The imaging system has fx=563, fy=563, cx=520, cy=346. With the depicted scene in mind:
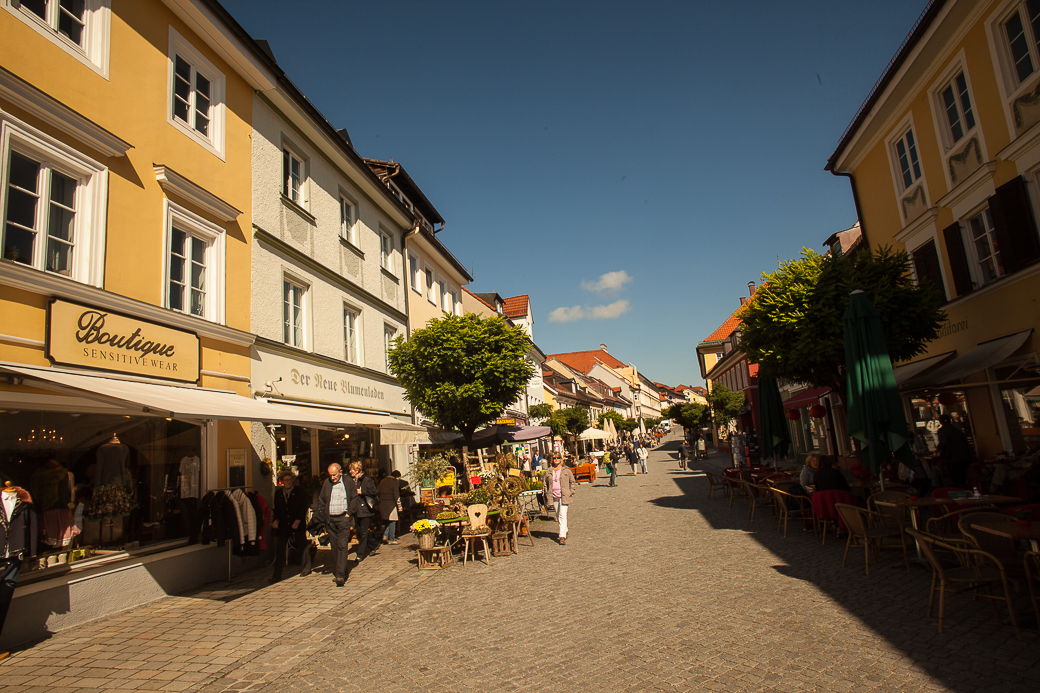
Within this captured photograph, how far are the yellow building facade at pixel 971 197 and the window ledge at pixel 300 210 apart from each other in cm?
1312

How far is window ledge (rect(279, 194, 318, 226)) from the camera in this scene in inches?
477

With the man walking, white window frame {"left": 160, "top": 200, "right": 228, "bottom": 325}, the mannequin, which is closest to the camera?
the mannequin

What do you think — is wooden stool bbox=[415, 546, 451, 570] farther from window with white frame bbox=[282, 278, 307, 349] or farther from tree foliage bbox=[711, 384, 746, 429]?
tree foliage bbox=[711, 384, 746, 429]

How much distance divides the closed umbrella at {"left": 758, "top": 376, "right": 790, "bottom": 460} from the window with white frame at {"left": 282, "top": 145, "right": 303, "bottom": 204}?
11299 mm

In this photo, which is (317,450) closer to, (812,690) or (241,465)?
(241,465)

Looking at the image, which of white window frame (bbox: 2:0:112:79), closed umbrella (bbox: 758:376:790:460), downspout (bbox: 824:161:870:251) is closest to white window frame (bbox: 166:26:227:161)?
white window frame (bbox: 2:0:112:79)

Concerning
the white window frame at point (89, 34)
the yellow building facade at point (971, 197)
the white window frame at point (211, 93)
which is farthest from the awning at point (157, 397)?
the yellow building facade at point (971, 197)

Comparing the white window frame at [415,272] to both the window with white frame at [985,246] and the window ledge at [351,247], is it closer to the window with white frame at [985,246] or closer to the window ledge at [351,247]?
the window ledge at [351,247]

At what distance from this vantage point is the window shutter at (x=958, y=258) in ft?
40.0

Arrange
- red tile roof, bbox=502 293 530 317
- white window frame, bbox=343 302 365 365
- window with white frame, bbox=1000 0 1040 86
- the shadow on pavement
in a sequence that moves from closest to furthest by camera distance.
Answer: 1. the shadow on pavement
2. window with white frame, bbox=1000 0 1040 86
3. white window frame, bbox=343 302 365 365
4. red tile roof, bbox=502 293 530 317

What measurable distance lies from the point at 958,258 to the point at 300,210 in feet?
47.8

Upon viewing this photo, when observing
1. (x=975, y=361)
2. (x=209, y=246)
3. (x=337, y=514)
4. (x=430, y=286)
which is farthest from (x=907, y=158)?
(x=209, y=246)

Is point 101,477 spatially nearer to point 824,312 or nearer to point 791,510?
point 791,510

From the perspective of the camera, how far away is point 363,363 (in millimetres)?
15414
